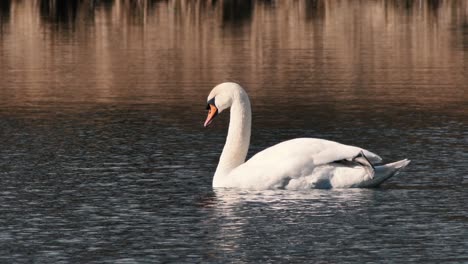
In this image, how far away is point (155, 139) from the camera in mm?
23953

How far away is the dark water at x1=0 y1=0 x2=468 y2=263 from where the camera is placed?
49.5 feet

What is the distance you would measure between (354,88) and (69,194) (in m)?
15.4

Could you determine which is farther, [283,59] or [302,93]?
[283,59]

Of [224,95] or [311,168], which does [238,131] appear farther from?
[311,168]

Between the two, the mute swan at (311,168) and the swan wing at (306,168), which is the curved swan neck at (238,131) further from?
the swan wing at (306,168)

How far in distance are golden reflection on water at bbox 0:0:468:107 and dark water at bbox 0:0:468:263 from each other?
11 centimetres

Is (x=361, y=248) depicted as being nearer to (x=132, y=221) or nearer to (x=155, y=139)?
(x=132, y=221)

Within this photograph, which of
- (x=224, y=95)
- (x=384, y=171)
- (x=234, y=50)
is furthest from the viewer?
(x=234, y=50)

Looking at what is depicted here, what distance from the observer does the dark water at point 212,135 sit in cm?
1509

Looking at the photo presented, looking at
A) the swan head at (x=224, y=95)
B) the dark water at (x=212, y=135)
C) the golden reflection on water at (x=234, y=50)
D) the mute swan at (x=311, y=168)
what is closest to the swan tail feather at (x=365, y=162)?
the mute swan at (x=311, y=168)

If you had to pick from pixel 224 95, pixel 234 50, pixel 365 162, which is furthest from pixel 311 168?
pixel 234 50

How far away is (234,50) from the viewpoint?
43.9 m

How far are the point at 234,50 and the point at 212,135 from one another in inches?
768

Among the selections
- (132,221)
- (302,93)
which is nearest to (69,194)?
(132,221)
